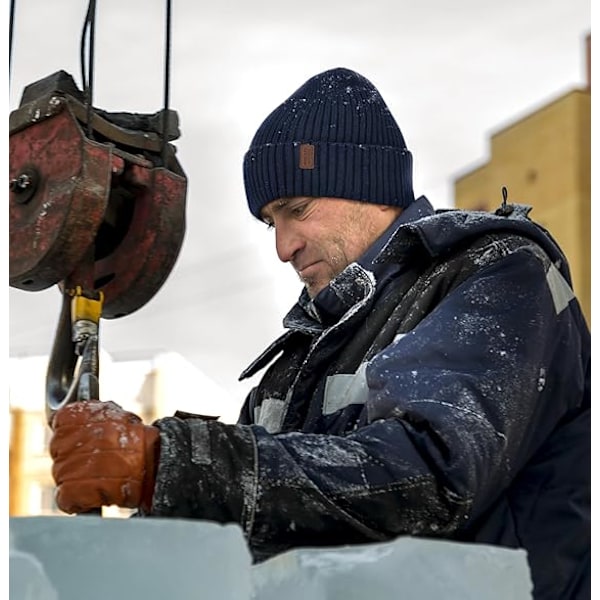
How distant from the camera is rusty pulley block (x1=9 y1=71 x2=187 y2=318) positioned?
225 cm

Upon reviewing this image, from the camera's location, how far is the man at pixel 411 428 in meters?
1.84

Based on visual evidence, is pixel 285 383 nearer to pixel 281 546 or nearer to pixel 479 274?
Answer: pixel 479 274

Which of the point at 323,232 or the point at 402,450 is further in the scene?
the point at 323,232

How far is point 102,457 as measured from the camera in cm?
180

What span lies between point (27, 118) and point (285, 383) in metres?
0.74

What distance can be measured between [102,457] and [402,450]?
16.7 inches

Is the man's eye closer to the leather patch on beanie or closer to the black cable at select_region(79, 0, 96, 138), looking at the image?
the leather patch on beanie

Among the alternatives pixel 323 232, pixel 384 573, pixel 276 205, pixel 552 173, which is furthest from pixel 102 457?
pixel 552 173

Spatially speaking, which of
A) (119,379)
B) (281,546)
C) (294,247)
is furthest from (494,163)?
(281,546)

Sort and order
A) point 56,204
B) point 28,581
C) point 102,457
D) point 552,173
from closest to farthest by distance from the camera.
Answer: point 28,581
point 102,457
point 56,204
point 552,173

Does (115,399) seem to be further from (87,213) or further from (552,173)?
(552,173)

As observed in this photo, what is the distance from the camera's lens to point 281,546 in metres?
1.91

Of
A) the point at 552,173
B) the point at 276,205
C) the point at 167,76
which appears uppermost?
the point at 552,173

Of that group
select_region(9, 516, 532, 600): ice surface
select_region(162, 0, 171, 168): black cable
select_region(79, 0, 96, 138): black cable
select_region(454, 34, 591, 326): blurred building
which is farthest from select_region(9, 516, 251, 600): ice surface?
select_region(454, 34, 591, 326): blurred building
